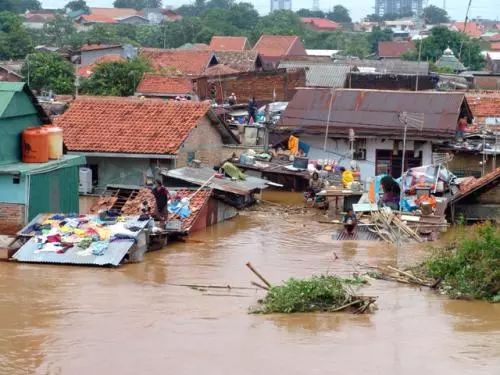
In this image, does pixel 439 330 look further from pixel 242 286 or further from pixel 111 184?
pixel 111 184

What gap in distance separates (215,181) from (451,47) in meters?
39.5

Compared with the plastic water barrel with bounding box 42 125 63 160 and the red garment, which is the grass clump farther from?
the red garment

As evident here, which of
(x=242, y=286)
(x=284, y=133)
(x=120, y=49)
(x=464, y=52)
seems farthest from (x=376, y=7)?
(x=242, y=286)

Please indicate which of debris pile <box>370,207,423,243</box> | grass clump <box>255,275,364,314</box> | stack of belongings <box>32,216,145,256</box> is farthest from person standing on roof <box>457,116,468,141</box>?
grass clump <box>255,275,364,314</box>

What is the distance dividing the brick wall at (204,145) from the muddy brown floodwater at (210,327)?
19.6ft

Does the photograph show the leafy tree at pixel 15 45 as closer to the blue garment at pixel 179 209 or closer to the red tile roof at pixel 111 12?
the blue garment at pixel 179 209

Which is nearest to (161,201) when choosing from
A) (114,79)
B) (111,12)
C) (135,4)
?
(114,79)

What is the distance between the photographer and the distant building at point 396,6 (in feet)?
547

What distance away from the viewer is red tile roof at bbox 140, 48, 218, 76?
4266cm

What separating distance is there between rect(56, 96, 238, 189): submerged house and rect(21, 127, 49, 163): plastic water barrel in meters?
3.88

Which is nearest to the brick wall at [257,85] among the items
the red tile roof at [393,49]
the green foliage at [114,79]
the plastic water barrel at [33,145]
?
the green foliage at [114,79]

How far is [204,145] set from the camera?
25.1 metres

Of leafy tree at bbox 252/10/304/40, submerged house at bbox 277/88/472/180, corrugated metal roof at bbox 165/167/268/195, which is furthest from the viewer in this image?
leafy tree at bbox 252/10/304/40

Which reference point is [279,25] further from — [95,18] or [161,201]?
[161,201]
